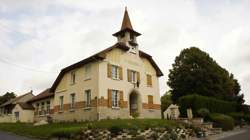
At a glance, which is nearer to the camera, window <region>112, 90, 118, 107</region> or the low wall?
window <region>112, 90, 118, 107</region>

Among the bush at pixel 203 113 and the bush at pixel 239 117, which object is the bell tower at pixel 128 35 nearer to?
the bush at pixel 203 113

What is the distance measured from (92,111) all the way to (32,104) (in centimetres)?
1960

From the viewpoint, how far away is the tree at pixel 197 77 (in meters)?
43.6

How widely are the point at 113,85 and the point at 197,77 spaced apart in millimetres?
19892

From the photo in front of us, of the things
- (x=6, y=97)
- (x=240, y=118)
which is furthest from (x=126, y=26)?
(x=6, y=97)

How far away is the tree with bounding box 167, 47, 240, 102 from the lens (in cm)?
4359

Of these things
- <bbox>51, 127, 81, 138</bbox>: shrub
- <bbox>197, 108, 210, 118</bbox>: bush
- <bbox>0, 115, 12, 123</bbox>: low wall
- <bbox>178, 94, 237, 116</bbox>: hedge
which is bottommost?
<bbox>51, 127, 81, 138</bbox>: shrub

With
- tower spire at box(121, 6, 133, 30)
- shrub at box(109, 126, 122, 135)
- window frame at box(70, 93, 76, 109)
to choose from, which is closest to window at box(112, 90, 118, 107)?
window frame at box(70, 93, 76, 109)

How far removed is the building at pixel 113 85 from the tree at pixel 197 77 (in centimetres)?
1178

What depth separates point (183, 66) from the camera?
46.0 metres

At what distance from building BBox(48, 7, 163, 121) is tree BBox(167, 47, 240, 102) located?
11.8 metres

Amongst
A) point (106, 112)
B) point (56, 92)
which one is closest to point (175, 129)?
point (106, 112)

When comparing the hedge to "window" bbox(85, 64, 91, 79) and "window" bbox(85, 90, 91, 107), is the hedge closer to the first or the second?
"window" bbox(85, 90, 91, 107)

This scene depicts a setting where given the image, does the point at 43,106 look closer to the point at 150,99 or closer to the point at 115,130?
the point at 150,99
